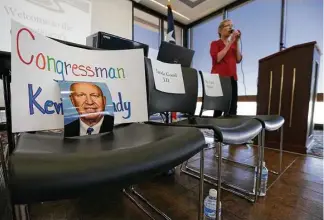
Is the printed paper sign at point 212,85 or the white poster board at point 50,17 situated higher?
the white poster board at point 50,17

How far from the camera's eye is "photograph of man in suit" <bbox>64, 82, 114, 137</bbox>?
0.60 m

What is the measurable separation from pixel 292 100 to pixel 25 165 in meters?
2.31

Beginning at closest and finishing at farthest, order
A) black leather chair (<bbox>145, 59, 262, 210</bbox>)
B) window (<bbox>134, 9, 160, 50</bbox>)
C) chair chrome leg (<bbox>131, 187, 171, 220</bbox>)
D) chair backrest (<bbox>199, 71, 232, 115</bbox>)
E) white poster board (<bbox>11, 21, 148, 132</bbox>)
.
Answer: white poster board (<bbox>11, 21, 148, 132</bbox>), black leather chair (<bbox>145, 59, 262, 210</bbox>), chair chrome leg (<bbox>131, 187, 171, 220</bbox>), chair backrest (<bbox>199, 71, 232, 115</bbox>), window (<bbox>134, 9, 160, 50</bbox>)

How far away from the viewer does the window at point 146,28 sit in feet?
13.4

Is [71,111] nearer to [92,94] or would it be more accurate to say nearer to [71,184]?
[92,94]

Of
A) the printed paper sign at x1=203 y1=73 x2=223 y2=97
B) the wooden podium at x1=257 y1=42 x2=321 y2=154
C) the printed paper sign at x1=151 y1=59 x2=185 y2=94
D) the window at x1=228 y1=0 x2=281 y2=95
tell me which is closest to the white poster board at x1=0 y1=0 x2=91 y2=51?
the printed paper sign at x1=151 y1=59 x2=185 y2=94

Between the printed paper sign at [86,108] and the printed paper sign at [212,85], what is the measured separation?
0.84 m

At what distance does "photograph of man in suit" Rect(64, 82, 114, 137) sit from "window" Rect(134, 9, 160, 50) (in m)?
3.66

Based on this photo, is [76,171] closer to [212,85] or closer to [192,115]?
[192,115]

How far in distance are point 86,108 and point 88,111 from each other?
0.04 feet

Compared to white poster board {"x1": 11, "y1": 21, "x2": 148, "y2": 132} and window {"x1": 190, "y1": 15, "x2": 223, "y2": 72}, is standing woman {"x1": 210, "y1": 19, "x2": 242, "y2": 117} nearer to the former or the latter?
white poster board {"x1": 11, "y1": 21, "x2": 148, "y2": 132}

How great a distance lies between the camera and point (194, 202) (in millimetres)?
975

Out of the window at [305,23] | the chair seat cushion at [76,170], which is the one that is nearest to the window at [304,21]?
the window at [305,23]

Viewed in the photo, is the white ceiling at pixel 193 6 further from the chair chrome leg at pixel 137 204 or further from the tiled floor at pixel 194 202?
the chair chrome leg at pixel 137 204
